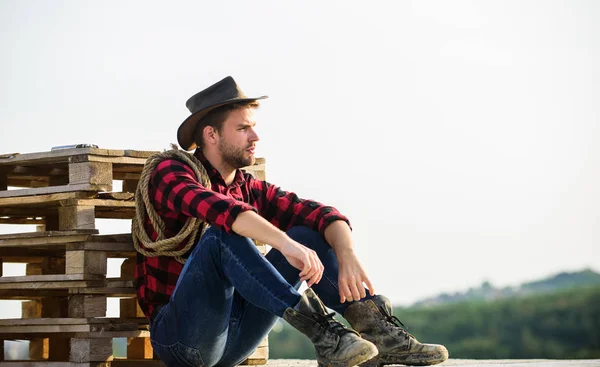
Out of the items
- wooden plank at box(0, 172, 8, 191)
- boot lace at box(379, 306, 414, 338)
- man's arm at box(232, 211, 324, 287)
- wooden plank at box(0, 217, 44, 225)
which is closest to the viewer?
man's arm at box(232, 211, 324, 287)

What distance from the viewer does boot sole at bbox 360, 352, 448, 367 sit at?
443cm

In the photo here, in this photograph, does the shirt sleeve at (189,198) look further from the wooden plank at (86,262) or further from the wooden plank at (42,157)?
the wooden plank at (42,157)

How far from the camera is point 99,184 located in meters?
Answer: 5.50

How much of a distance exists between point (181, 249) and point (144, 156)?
1032 millimetres

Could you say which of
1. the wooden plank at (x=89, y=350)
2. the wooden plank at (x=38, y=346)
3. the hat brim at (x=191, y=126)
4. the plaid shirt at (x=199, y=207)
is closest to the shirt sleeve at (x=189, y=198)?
the plaid shirt at (x=199, y=207)

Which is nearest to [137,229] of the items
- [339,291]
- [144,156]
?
[144,156]

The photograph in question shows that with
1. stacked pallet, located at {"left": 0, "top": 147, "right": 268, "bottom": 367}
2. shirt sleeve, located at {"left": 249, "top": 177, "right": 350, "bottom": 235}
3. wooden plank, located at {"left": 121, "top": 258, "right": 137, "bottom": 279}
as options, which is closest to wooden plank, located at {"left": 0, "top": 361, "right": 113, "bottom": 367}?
stacked pallet, located at {"left": 0, "top": 147, "right": 268, "bottom": 367}

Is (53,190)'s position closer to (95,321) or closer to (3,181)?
(3,181)

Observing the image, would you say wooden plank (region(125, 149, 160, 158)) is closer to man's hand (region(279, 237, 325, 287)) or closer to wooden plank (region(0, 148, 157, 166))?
wooden plank (region(0, 148, 157, 166))

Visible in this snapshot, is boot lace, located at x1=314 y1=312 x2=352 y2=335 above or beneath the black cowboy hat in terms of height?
beneath

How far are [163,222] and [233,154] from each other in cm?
53

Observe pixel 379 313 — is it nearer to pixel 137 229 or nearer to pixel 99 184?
pixel 137 229

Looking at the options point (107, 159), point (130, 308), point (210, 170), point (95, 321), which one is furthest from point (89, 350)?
point (210, 170)

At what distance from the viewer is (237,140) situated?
4.87 metres
